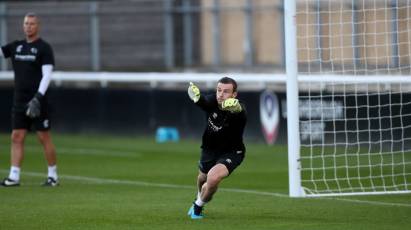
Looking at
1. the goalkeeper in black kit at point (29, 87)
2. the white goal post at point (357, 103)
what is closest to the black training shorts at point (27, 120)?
the goalkeeper in black kit at point (29, 87)

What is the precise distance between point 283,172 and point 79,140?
25.9 feet

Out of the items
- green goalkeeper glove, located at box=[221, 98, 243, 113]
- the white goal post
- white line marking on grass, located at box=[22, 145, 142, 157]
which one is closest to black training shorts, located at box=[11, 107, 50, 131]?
the white goal post

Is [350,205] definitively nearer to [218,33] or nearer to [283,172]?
[283,172]

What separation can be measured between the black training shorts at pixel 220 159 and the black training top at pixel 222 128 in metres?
0.05

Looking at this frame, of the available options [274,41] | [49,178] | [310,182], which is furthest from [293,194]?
[274,41]

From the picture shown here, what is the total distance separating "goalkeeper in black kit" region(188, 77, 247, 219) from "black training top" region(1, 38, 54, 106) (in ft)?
13.1

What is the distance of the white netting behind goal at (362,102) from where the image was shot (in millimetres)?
16562

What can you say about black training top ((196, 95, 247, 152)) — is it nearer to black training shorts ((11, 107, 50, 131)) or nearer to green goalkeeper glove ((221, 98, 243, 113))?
green goalkeeper glove ((221, 98, 243, 113))

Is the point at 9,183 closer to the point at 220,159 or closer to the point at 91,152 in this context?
the point at 220,159

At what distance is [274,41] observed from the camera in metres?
30.4

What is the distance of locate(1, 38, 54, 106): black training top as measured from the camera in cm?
1639

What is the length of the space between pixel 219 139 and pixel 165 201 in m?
1.83

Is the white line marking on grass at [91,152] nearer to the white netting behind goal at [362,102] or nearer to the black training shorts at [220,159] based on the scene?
the white netting behind goal at [362,102]

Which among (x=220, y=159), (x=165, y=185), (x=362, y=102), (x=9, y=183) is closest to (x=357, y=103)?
(x=362, y=102)
